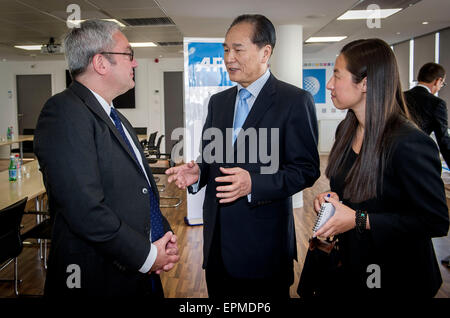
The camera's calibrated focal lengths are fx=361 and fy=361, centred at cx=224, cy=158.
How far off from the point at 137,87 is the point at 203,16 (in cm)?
642

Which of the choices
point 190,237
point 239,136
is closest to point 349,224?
point 239,136

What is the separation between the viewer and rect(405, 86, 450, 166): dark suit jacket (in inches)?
137

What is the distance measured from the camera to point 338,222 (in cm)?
125

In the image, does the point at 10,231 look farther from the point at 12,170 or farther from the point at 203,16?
the point at 203,16

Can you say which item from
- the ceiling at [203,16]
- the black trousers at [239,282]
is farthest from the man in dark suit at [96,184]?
the ceiling at [203,16]

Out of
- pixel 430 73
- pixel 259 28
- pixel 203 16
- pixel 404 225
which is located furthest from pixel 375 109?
pixel 203 16

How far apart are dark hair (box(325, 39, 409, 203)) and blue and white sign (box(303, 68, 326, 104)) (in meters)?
10.6

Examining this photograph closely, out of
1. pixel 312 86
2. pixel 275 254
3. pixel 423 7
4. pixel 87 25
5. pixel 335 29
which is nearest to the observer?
pixel 87 25

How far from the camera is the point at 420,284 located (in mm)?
1261

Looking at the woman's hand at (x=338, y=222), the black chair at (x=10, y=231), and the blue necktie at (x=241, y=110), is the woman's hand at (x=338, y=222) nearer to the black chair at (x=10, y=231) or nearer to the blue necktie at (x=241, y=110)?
the blue necktie at (x=241, y=110)

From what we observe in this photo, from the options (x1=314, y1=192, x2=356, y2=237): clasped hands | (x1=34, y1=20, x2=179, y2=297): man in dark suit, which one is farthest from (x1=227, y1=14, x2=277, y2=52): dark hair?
(x1=314, y1=192, x2=356, y2=237): clasped hands

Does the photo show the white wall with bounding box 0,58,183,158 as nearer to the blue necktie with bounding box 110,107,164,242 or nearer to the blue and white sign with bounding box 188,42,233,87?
the blue and white sign with bounding box 188,42,233,87

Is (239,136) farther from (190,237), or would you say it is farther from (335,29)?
(335,29)

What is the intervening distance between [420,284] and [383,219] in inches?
10.5
